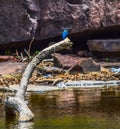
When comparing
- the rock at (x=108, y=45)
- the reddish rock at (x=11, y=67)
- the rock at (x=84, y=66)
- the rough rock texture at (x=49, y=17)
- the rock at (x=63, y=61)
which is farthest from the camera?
the rough rock texture at (x=49, y=17)

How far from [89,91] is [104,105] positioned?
3.27 metres

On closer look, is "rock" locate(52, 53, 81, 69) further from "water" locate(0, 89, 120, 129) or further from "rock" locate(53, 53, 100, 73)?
"water" locate(0, 89, 120, 129)

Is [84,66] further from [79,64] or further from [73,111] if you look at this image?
[73,111]

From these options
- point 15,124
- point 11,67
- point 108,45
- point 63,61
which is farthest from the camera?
point 108,45

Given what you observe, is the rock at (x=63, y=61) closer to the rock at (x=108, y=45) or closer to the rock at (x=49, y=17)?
the rock at (x=108, y=45)

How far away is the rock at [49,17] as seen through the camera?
22453mm

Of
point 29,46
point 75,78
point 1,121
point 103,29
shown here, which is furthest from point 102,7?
point 1,121

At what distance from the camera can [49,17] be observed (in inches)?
892

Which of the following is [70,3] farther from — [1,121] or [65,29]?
[1,121]

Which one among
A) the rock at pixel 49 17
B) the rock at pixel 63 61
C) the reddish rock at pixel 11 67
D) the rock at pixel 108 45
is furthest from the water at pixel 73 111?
the rock at pixel 49 17

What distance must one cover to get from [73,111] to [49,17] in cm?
1259

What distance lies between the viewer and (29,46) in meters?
22.2

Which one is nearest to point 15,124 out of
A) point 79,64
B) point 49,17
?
point 79,64

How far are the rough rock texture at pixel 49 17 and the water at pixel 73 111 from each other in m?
8.35
